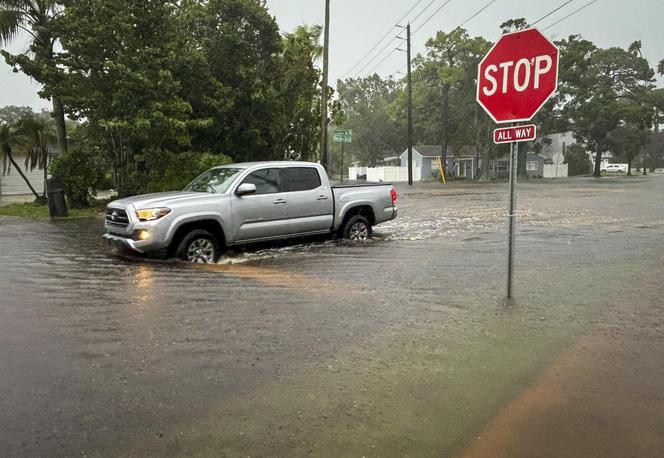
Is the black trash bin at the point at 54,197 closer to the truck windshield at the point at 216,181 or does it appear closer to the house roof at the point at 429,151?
the truck windshield at the point at 216,181

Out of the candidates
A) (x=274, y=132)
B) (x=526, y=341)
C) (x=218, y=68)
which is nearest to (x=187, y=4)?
(x=218, y=68)

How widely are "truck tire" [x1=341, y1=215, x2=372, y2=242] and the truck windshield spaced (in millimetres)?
2668

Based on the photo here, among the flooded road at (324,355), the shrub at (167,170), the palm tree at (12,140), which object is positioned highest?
the palm tree at (12,140)

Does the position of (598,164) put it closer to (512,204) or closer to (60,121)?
(60,121)

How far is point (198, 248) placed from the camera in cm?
903

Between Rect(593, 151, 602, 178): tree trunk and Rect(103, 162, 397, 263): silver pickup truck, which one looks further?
Rect(593, 151, 602, 178): tree trunk

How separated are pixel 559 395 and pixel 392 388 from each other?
1.21 meters

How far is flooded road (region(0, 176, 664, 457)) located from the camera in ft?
11.3

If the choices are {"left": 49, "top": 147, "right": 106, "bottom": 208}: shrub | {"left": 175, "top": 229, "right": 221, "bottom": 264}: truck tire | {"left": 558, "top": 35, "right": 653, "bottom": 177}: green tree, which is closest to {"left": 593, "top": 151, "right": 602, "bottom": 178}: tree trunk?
{"left": 558, "top": 35, "right": 653, "bottom": 177}: green tree

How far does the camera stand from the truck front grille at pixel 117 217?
888 centimetres

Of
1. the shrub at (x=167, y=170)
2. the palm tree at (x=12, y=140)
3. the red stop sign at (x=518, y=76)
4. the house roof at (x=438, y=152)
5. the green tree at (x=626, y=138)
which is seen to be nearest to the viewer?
the red stop sign at (x=518, y=76)

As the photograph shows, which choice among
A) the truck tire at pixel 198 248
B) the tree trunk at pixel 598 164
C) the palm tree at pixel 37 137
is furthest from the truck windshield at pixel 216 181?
the tree trunk at pixel 598 164

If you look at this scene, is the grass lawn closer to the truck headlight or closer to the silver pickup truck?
the silver pickup truck

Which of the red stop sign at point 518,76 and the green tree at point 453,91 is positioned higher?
the green tree at point 453,91
